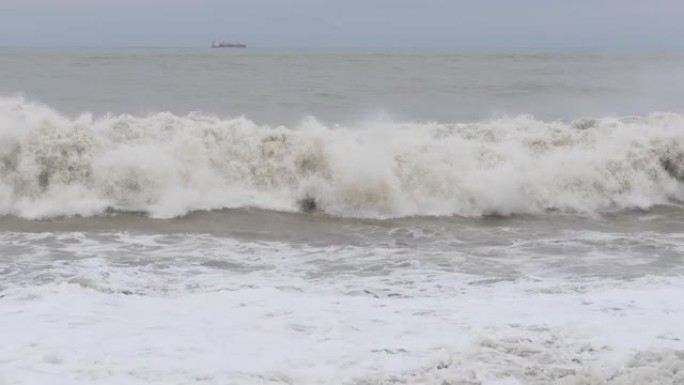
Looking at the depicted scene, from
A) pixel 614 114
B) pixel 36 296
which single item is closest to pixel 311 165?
pixel 36 296

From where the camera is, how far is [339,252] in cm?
934

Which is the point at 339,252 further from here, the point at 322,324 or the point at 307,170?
the point at 307,170

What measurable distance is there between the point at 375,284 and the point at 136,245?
3.32 m

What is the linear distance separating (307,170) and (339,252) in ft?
13.4

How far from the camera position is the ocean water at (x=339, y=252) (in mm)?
5387

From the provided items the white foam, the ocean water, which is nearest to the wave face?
the ocean water

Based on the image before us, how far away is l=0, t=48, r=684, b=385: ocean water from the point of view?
5.39 m

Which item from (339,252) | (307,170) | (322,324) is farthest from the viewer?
(307,170)

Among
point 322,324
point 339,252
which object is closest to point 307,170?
point 339,252

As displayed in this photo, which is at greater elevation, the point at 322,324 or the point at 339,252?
the point at 322,324

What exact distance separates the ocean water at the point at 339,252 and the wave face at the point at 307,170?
4 centimetres

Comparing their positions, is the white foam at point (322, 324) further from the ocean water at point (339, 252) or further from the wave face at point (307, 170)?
the wave face at point (307, 170)

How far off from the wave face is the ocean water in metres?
0.04

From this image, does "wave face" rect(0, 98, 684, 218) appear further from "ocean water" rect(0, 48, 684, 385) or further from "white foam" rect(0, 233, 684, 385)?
"white foam" rect(0, 233, 684, 385)
